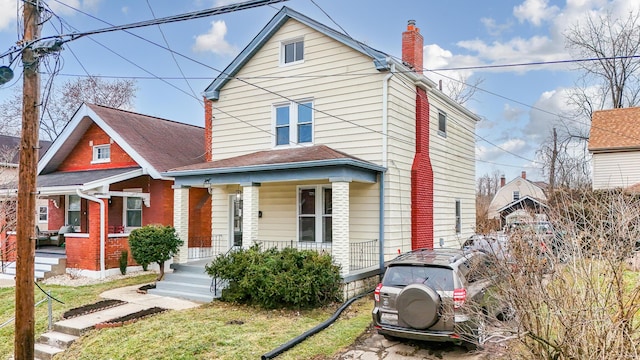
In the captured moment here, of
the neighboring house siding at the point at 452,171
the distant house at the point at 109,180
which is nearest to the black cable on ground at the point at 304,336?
the neighboring house siding at the point at 452,171

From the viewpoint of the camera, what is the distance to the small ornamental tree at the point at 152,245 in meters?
12.6

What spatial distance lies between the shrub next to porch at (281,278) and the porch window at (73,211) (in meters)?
11.4

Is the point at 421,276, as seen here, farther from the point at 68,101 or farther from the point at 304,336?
the point at 68,101

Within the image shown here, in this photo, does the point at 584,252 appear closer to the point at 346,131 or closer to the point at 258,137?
the point at 346,131

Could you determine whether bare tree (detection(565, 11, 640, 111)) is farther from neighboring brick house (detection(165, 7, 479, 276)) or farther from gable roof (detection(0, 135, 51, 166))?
gable roof (detection(0, 135, 51, 166))

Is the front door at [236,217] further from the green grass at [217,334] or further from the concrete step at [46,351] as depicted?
the concrete step at [46,351]

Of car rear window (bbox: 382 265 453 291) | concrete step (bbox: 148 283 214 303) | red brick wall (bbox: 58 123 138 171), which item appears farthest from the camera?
red brick wall (bbox: 58 123 138 171)

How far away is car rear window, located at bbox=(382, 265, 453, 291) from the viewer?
23.1ft

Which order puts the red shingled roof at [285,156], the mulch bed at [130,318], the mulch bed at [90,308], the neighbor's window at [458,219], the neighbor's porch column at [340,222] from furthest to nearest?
the neighbor's window at [458,219] → the red shingled roof at [285,156] → the neighbor's porch column at [340,222] → the mulch bed at [90,308] → the mulch bed at [130,318]

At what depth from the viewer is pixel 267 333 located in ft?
26.9

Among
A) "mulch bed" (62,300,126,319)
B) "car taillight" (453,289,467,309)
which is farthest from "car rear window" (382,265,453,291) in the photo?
"mulch bed" (62,300,126,319)

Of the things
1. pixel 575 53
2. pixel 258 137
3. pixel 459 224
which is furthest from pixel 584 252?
pixel 575 53

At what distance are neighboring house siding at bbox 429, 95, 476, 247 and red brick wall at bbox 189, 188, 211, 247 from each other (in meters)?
9.19

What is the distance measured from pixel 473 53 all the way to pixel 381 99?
12423 millimetres
